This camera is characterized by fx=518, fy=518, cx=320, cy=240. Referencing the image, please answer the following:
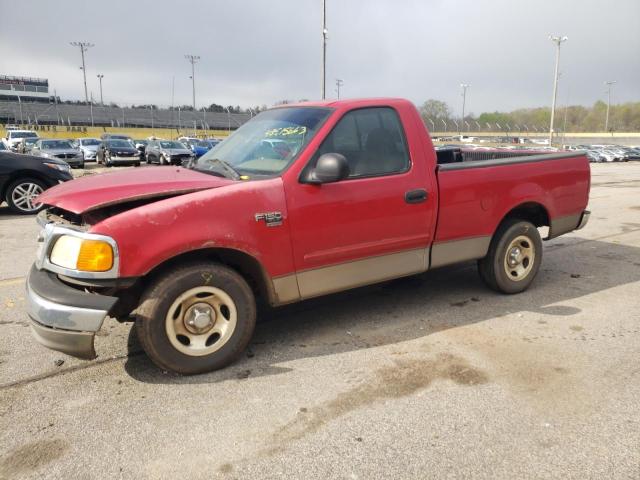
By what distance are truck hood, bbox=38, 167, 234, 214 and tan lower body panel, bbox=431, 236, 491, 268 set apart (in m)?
1.94

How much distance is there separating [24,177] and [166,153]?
19407mm

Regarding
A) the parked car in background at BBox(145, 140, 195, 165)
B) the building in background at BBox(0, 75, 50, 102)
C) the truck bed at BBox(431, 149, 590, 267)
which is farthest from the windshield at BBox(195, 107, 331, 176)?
the building in background at BBox(0, 75, 50, 102)

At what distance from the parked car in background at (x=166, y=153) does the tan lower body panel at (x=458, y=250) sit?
25659 millimetres

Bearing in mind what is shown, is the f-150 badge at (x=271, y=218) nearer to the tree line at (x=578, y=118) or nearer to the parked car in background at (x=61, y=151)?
the parked car in background at (x=61, y=151)

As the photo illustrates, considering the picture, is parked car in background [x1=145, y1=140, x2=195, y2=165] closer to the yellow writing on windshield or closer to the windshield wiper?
the windshield wiper

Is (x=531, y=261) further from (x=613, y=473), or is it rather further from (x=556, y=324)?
(x=613, y=473)

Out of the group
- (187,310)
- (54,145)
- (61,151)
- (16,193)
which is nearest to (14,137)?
(54,145)

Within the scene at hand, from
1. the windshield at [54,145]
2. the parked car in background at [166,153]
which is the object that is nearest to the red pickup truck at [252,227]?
the windshield at [54,145]

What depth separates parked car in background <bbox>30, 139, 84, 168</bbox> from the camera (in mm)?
24219

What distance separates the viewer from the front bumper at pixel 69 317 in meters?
3.01

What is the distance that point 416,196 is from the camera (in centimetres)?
417

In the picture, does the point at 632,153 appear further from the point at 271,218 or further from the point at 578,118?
the point at 578,118

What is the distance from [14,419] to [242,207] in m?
1.81

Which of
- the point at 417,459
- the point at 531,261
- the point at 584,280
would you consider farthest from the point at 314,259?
the point at 584,280
